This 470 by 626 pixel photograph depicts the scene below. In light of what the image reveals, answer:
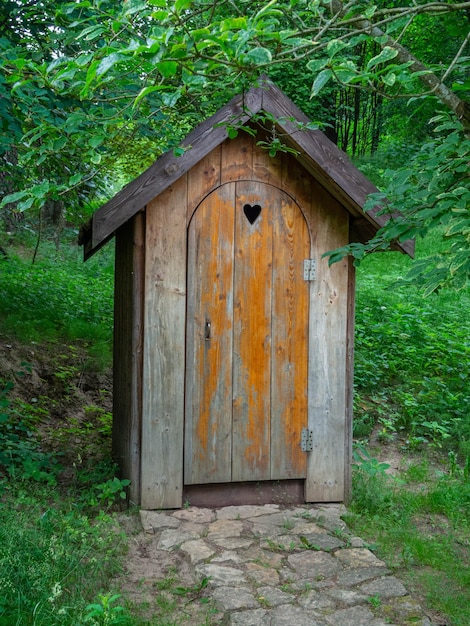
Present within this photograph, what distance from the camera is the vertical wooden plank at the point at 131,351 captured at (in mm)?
5078

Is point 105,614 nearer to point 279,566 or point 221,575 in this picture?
point 221,575

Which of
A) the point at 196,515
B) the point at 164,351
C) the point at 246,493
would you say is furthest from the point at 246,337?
the point at 196,515

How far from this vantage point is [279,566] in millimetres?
4289

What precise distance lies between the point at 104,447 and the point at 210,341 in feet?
6.47

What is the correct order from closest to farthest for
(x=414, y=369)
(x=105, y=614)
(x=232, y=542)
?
(x=105, y=614) → (x=232, y=542) → (x=414, y=369)

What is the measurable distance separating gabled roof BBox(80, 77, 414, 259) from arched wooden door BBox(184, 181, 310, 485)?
1.40 ft

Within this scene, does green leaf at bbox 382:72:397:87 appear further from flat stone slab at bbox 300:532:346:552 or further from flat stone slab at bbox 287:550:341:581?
flat stone slab at bbox 300:532:346:552

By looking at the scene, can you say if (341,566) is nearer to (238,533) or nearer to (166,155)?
(238,533)

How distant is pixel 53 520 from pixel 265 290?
2221 mm

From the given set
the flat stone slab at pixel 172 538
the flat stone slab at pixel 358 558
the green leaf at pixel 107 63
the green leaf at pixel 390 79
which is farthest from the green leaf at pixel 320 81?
the flat stone slab at pixel 172 538

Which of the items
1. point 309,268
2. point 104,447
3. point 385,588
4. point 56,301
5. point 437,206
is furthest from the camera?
point 56,301

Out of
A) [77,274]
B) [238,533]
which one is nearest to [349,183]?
[238,533]

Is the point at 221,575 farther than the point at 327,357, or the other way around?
the point at 327,357

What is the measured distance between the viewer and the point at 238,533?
477 centimetres
